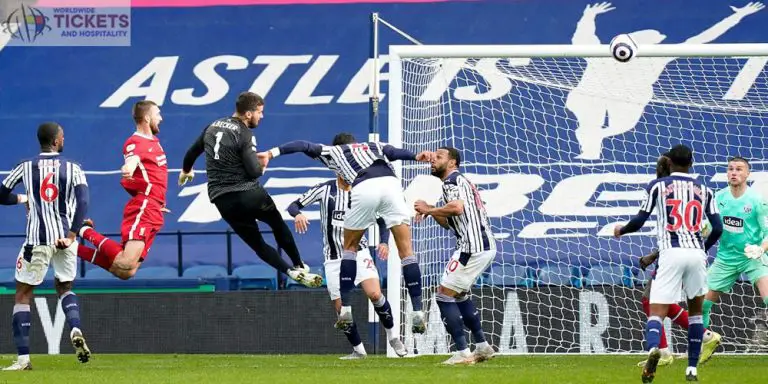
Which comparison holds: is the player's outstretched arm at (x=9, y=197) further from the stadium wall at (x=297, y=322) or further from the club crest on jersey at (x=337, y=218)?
the stadium wall at (x=297, y=322)

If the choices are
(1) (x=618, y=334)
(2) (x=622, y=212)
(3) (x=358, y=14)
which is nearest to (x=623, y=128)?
(2) (x=622, y=212)

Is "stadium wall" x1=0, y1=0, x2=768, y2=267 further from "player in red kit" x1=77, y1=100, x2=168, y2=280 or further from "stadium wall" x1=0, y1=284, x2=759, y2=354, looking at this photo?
"player in red kit" x1=77, y1=100, x2=168, y2=280

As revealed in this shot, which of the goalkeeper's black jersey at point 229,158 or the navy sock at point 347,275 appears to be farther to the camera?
the navy sock at point 347,275

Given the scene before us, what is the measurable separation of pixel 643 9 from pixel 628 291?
6.38m

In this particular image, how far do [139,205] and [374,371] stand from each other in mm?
2549

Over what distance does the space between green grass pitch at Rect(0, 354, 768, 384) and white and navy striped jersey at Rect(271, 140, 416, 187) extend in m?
1.57

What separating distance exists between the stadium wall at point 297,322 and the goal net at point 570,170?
2cm

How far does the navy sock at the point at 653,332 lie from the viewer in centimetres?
822

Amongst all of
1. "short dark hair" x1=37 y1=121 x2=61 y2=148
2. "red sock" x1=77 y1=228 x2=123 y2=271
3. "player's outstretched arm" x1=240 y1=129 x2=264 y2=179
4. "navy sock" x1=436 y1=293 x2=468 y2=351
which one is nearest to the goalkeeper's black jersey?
"player's outstretched arm" x1=240 y1=129 x2=264 y2=179

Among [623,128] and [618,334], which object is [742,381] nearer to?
[618,334]

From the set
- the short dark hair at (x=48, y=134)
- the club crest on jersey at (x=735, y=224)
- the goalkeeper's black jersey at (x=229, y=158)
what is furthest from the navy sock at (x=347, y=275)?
the club crest on jersey at (x=735, y=224)

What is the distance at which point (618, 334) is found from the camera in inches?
527

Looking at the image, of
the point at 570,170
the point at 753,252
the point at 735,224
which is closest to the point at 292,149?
the point at 753,252

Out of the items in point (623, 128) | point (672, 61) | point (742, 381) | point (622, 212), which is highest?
point (672, 61)
